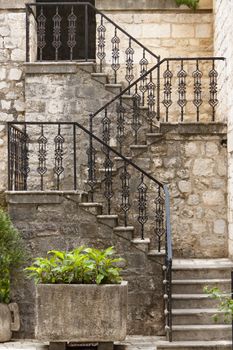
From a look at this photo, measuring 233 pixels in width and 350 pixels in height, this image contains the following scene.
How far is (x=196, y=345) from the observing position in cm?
783

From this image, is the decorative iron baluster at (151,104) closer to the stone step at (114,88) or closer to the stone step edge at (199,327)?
the stone step at (114,88)

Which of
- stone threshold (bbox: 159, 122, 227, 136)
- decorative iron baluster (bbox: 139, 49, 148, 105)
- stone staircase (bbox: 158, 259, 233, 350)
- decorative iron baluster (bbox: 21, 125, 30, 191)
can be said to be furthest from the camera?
decorative iron baluster (bbox: 139, 49, 148, 105)

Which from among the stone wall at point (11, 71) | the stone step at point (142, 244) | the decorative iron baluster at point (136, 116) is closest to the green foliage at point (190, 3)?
the decorative iron baluster at point (136, 116)

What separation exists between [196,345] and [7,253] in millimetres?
2689

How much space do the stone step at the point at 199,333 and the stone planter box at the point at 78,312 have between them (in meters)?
0.94

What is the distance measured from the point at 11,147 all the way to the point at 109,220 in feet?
5.77

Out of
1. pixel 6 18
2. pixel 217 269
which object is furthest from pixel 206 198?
pixel 6 18

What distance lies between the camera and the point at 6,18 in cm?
1164

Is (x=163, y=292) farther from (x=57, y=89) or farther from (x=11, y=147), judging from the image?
(x=57, y=89)

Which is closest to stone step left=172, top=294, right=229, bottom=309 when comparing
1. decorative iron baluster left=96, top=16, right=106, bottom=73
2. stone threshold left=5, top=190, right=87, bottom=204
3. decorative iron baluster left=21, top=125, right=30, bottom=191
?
stone threshold left=5, top=190, right=87, bottom=204

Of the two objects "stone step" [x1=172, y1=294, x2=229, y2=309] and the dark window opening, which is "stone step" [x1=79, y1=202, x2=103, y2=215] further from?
the dark window opening

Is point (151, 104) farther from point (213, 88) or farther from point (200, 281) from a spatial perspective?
point (200, 281)

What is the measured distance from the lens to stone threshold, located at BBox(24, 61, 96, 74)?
431 inches

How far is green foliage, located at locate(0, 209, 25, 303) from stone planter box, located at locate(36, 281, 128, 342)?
3.75ft
